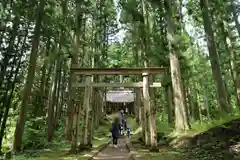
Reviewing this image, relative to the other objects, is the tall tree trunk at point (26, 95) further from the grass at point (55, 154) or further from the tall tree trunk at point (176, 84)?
the tall tree trunk at point (176, 84)

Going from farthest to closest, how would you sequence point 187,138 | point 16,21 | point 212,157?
point 16,21, point 187,138, point 212,157

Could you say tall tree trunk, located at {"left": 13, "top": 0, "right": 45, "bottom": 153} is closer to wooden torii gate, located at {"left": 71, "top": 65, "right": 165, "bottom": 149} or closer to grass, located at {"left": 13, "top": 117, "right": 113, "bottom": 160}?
grass, located at {"left": 13, "top": 117, "right": 113, "bottom": 160}

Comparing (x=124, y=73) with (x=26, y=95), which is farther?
(x=26, y=95)

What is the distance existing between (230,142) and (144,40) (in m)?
9.10

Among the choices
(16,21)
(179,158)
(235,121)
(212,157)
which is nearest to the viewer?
(212,157)

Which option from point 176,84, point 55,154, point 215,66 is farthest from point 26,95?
point 215,66

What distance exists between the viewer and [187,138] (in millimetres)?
9406

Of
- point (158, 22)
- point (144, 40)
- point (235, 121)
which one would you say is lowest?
point (235, 121)

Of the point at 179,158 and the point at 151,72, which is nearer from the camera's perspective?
the point at 179,158

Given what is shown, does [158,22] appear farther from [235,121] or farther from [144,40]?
[235,121]

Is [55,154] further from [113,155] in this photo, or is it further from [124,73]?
[124,73]

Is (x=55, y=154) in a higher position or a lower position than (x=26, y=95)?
lower

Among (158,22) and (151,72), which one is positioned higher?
(158,22)

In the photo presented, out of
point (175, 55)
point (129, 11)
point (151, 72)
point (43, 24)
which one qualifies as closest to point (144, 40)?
point (129, 11)
